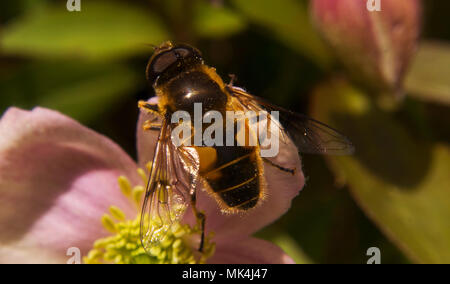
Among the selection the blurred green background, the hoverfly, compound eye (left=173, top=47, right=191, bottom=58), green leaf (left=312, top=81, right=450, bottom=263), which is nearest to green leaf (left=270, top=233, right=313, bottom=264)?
the blurred green background

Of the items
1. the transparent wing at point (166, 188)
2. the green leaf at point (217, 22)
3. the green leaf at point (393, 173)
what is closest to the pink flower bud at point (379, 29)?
the green leaf at point (393, 173)

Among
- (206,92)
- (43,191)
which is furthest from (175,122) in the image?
(43,191)

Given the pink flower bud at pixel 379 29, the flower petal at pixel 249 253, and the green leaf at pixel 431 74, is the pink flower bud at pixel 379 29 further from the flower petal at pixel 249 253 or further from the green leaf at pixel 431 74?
the flower petal at pixel 249 253

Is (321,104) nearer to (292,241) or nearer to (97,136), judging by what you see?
(292,241)

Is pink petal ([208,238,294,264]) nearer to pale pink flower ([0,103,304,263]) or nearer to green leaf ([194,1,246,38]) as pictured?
pale pink flower ([0,103,304,263])

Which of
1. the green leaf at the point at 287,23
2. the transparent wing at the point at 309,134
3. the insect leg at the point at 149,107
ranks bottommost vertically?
the transparent wing at the point at 309,134

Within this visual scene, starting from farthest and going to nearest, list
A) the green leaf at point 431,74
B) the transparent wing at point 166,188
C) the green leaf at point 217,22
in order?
1. the green leaf at point 217,22
2. the green leaf at point 431,74
3. the transparent wing at point 166,188
